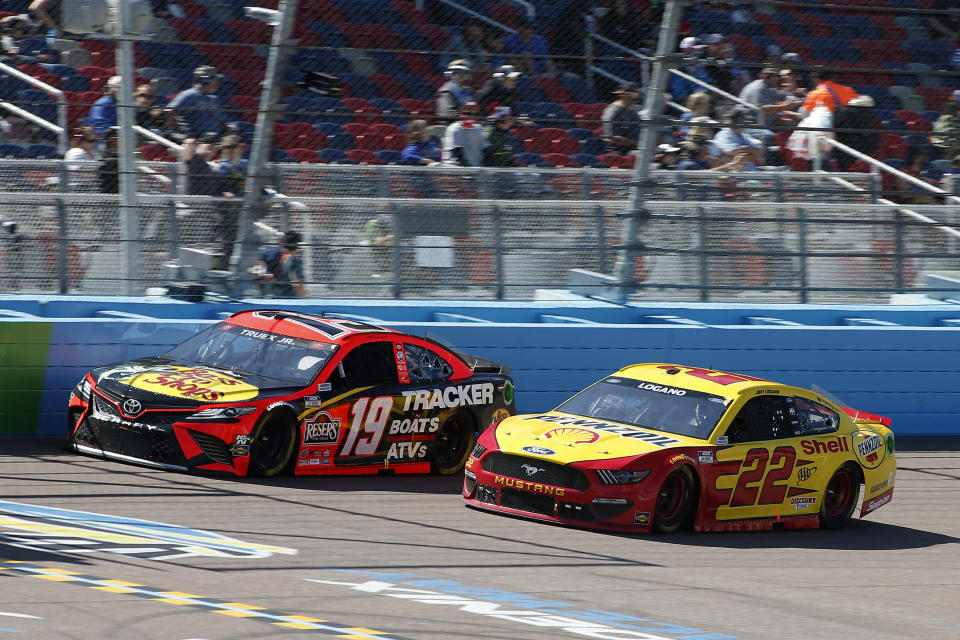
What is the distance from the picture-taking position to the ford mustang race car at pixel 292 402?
34.2 feet

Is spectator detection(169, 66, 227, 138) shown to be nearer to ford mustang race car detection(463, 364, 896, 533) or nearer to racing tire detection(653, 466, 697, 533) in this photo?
ford mustang race car detection(463, 364, 896, 533)

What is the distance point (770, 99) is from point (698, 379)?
4809 mm

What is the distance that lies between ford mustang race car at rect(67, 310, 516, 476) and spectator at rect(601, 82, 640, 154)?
279 centimetres

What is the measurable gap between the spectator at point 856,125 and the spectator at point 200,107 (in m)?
6.33

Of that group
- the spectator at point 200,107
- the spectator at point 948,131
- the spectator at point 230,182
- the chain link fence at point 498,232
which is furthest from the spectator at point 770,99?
the spectator at point 200,107

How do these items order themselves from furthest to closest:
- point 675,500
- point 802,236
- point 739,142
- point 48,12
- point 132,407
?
point 739,142 → point 802,236 → point 48,12 → point 132,407 → point 675,500

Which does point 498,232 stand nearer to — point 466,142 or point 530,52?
point 466,142

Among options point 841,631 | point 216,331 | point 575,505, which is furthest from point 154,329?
point 841,631

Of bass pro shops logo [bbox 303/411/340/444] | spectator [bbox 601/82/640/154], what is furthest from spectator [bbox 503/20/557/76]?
bass pro shops logo [bbox 303/411/340/444]

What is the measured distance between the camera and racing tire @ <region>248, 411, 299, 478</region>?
10.6 meters

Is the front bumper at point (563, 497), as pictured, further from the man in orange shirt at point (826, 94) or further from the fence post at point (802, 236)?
the man in orange shirt at point (826, 94)

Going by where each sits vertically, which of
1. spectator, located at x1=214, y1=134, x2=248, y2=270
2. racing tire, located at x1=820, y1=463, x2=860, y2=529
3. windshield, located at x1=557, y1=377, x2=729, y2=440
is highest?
spectator, located at x1=214, y1=134, x2=248, y2=270

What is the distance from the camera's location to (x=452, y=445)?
11.9 m

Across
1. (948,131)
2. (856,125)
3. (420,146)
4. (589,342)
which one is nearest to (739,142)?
(856,125)
